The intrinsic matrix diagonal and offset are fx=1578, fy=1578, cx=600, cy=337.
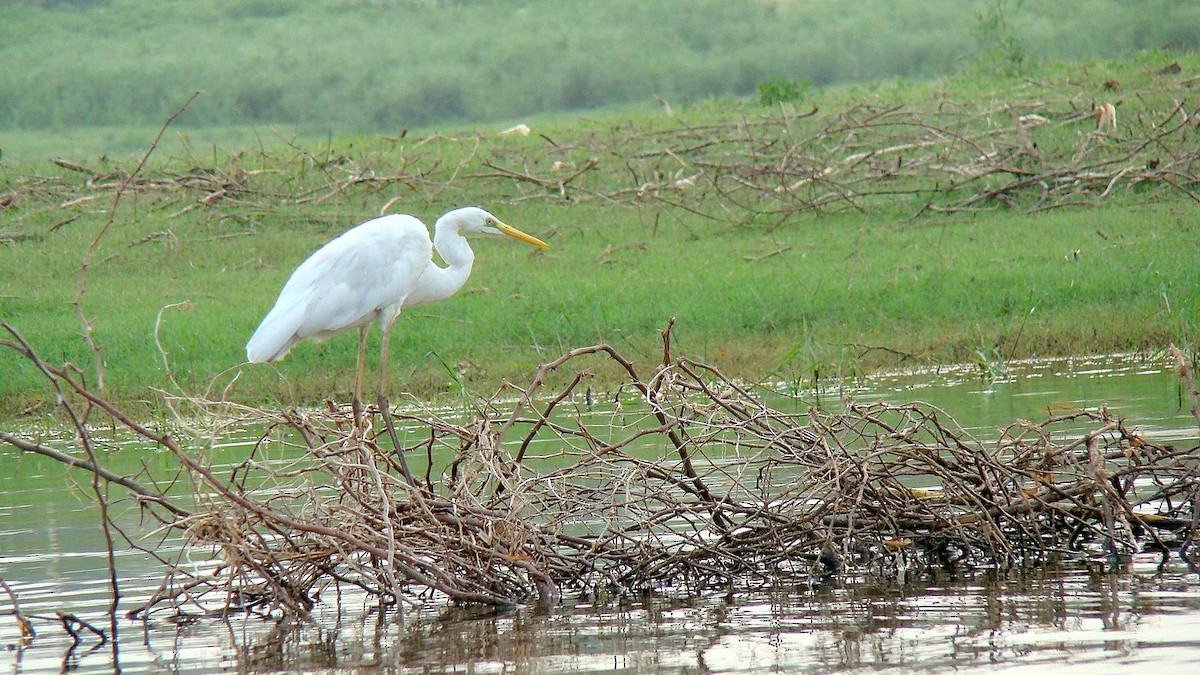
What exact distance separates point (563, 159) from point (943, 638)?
444 inches

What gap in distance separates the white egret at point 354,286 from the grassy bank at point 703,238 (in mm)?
1758

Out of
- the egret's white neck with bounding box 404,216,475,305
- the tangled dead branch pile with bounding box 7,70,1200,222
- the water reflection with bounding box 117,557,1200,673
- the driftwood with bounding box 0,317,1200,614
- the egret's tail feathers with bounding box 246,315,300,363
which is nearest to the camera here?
the water reflection with bounding box 117,557,1200,673

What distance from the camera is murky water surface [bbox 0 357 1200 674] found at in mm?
4500

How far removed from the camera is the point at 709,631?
4.93m

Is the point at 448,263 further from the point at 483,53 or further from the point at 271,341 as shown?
the point at 483,53

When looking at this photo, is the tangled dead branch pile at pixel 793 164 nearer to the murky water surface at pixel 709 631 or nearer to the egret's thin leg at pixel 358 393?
the egret's thin leg at pixel 358 393

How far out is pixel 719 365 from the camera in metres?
9.54

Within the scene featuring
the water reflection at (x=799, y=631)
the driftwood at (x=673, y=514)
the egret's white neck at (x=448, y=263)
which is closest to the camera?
the water reflection at (x=799, y=631)

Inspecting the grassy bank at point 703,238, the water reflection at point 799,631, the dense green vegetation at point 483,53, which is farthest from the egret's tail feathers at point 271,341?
the dense green vegetation at point 483,53

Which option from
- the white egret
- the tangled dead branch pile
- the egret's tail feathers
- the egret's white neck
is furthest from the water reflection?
the tangled dead branch pile

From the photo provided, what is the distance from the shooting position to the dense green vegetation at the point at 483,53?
24188mm

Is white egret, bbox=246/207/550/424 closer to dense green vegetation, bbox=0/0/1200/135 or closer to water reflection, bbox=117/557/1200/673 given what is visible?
water reflection, bbox=117/557/1200/673

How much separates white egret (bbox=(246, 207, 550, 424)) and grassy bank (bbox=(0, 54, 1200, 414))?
5.77 ft

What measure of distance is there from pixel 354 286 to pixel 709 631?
106 inches
